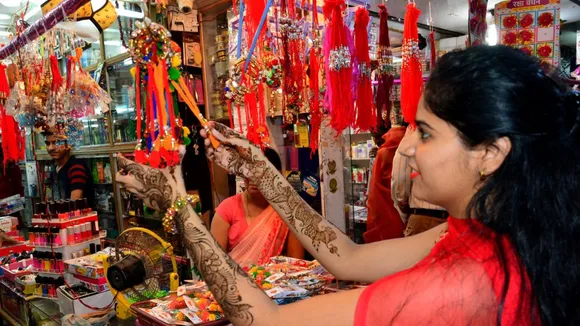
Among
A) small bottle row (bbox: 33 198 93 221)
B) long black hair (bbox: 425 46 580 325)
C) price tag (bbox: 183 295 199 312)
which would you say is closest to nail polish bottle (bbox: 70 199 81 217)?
small bottle row (bbox: 33 198 93 221)

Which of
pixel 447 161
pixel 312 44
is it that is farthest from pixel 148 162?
pixel 312 44

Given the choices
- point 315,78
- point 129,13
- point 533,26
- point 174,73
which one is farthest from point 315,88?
point 129,13

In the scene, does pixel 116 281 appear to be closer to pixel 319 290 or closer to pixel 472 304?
pixel 319 290

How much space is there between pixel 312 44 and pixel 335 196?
3.60 ft

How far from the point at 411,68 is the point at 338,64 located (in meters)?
0.35

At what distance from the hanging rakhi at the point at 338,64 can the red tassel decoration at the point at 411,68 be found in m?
0.26

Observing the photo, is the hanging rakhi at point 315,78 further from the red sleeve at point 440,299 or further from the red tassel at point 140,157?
the red sleeve at point 440,299

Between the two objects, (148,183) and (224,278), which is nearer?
(224,278)

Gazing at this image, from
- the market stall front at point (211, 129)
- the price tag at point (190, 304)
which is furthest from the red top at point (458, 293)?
the price tag at point (190, 304)

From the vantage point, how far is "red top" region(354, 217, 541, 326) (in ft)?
2.13

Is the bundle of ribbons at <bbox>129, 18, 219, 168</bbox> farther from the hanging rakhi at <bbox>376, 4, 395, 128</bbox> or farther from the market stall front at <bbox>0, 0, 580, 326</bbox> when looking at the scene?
the hanging rakhi at <bbox>376, 4, 395, 128</bbox>

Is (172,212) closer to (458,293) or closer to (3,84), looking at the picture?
(458,293)

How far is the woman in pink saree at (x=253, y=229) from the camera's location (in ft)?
6.72

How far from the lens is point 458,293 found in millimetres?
648
